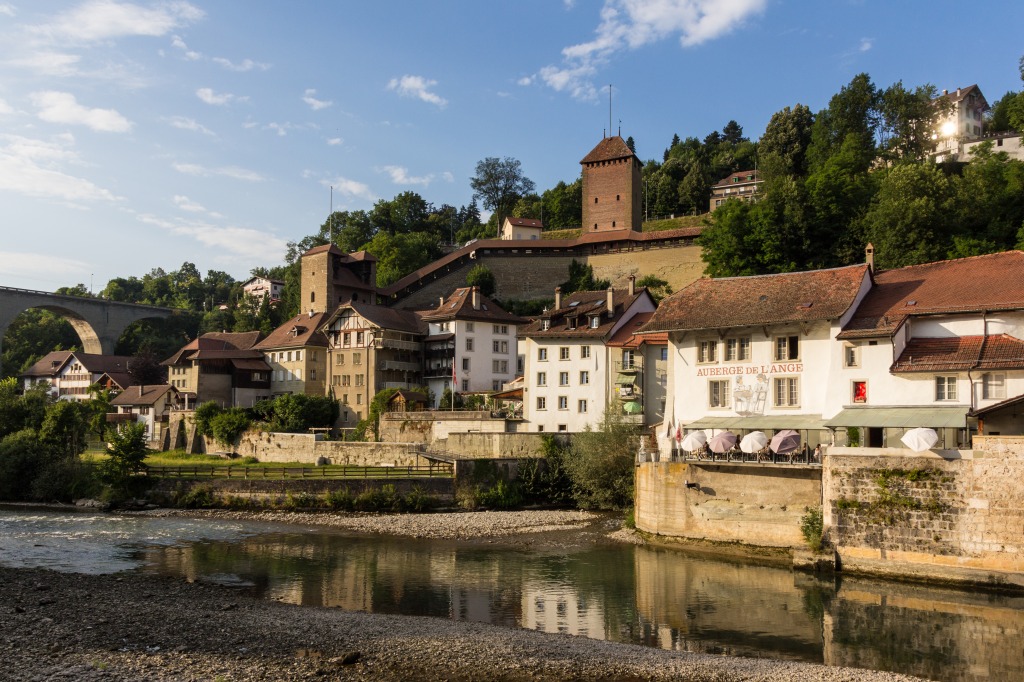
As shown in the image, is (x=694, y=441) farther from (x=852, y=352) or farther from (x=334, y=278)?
(x=334, y=278)

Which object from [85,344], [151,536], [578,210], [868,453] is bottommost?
[151,536]

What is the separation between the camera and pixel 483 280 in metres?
81.7

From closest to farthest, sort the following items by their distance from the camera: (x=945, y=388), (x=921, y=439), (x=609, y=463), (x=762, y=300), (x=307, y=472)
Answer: (x=921, y=439)
(x=945, y=388)
(x=762, y=300)
(x=609, y=463)
(x=307, y=472)

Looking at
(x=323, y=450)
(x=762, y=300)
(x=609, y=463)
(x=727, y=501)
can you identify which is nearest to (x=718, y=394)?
(x=762, y=300)

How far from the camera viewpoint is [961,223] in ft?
168

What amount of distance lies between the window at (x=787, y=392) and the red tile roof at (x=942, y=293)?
270cm

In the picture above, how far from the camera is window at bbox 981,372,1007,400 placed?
94.5ft

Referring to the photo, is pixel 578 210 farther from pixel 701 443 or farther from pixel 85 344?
pixel 701 443

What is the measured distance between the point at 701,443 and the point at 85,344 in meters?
92.1

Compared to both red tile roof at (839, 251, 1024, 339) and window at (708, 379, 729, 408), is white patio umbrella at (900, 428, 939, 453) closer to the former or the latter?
red tile roof at (839, 251, 1024, 339)

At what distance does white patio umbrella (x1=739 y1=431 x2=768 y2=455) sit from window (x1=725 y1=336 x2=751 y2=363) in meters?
4.40

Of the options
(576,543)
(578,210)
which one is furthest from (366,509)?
(578,210)

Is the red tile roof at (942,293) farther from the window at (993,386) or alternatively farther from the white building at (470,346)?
the white building at (470,346)

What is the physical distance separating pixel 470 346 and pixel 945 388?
125 ft
